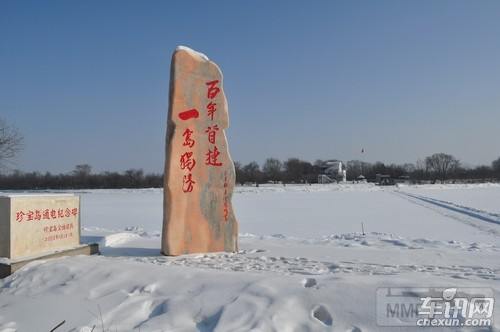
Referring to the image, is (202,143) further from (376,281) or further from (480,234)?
(480,234)

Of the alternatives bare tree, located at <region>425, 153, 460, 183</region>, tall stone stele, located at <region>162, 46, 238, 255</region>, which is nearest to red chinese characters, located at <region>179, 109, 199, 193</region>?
tall stone stele, located at <region>162, 46, 238, 255</region>

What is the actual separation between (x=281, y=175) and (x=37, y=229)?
77688mm

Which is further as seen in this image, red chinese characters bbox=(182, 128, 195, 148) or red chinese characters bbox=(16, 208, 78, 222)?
red chinese characters bbox=(182, 128, 195, 148)

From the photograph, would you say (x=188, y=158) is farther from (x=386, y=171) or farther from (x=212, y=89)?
(x=386, y=171)

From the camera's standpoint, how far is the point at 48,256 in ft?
24.9

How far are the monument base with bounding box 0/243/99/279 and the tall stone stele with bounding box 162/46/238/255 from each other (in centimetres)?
149

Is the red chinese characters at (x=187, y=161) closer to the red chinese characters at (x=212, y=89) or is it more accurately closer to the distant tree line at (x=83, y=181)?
the red chinese characters at (x=212, y=89)

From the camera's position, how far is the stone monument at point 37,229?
7.19m

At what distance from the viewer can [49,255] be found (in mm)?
7629

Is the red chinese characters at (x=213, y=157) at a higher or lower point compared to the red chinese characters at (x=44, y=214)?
higher

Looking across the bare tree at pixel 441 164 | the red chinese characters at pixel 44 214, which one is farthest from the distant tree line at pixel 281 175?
the red chinese characters at pixel 44 214

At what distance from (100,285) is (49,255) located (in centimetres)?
238

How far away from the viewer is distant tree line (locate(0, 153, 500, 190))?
227 ft

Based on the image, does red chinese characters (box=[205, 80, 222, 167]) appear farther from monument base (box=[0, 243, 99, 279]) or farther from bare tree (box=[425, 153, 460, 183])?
bare tree (box=[425, 153, 460, 183])
